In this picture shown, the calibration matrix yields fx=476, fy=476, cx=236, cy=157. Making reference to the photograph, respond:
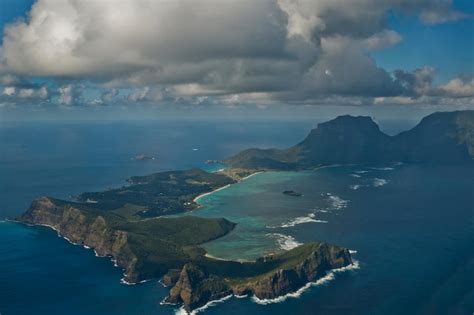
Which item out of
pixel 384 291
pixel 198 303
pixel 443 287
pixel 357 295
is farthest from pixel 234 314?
pixel 443 287

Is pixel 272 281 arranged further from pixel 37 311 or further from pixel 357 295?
pixel 37 311

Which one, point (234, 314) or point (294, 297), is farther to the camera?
point (294, 297)

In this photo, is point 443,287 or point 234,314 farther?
point 443,287

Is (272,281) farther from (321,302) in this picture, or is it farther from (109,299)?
(109,299)

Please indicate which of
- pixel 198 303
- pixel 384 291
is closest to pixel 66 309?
pixel 198 303

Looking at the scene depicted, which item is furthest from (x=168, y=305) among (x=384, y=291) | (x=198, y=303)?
(x=384, y=291)

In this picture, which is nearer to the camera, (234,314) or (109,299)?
(234,314)

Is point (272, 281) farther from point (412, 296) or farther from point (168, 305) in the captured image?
point (412, 296)
